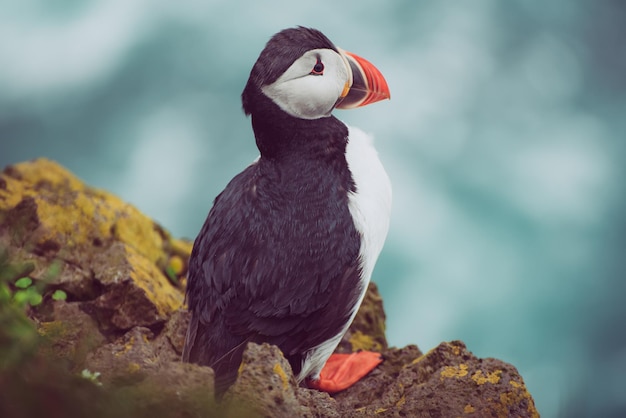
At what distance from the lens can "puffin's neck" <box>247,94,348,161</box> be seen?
321 cm

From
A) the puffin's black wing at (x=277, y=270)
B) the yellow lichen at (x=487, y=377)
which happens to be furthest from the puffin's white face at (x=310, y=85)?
the yellow lichen at (x=487, y=377)

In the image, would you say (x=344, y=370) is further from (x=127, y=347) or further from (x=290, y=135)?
(x=290, y=135)

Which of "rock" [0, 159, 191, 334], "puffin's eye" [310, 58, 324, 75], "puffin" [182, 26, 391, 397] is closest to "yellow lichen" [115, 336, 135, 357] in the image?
"puffin" [182, 26, 391, 397]

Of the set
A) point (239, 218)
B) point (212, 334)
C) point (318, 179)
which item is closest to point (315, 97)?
point (318, 179)

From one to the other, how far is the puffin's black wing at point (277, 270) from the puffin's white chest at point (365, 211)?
6 cm

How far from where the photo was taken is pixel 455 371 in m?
3.06

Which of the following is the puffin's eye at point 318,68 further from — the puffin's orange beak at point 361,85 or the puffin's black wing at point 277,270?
the puffin's black wing at point 277,270

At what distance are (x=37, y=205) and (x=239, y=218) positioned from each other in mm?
1604

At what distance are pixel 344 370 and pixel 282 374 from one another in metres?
1.60

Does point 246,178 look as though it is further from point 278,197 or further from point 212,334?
point 212,334

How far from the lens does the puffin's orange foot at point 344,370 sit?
12.1 ft

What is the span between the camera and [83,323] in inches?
143

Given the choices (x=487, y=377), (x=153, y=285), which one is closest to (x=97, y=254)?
(x=153, y=285)

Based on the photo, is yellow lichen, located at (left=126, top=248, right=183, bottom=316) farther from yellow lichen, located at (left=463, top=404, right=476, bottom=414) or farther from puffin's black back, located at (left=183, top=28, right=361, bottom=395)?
yellow lichen, located at (left=463, top=404, right=476, bottom=414)
